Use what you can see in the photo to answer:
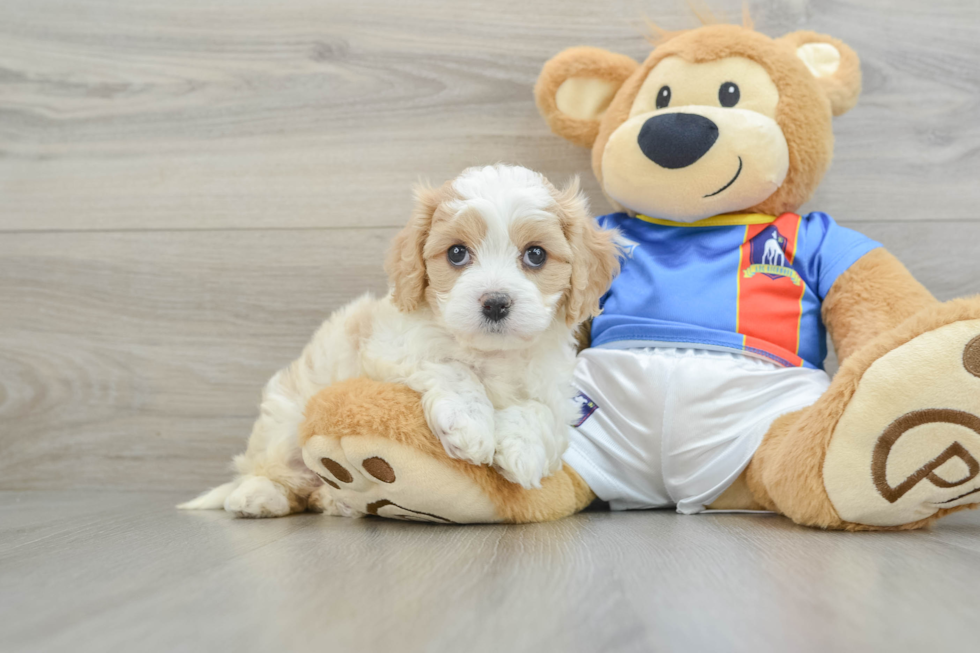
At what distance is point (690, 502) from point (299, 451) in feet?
→ 2.35

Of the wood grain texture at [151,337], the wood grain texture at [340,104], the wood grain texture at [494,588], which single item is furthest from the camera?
the wood grain texture at [151,337]

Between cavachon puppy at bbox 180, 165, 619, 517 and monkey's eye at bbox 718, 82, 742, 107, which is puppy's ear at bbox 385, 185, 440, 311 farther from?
monkey's eye at bbox 718, 82, 742, 107

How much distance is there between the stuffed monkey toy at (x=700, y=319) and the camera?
3.60 feet

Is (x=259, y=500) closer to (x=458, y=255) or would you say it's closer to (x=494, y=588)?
(x=458, y=255)

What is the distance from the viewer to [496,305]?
107 cm

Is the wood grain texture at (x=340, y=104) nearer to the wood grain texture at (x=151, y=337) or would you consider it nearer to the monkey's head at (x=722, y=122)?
the wood grain texture at (x=151, y=337)

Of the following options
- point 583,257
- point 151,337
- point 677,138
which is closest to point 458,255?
point 583,257

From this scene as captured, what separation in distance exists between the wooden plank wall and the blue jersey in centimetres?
33

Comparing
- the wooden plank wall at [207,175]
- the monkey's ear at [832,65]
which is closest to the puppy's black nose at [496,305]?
the wooden plank wall at [207,175]

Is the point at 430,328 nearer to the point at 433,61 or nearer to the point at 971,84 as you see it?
the point at 433,61

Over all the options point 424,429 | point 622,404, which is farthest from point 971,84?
point 424,429

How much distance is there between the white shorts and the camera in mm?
1270

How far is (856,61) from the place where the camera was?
1.46 meters

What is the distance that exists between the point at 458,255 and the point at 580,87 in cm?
58
